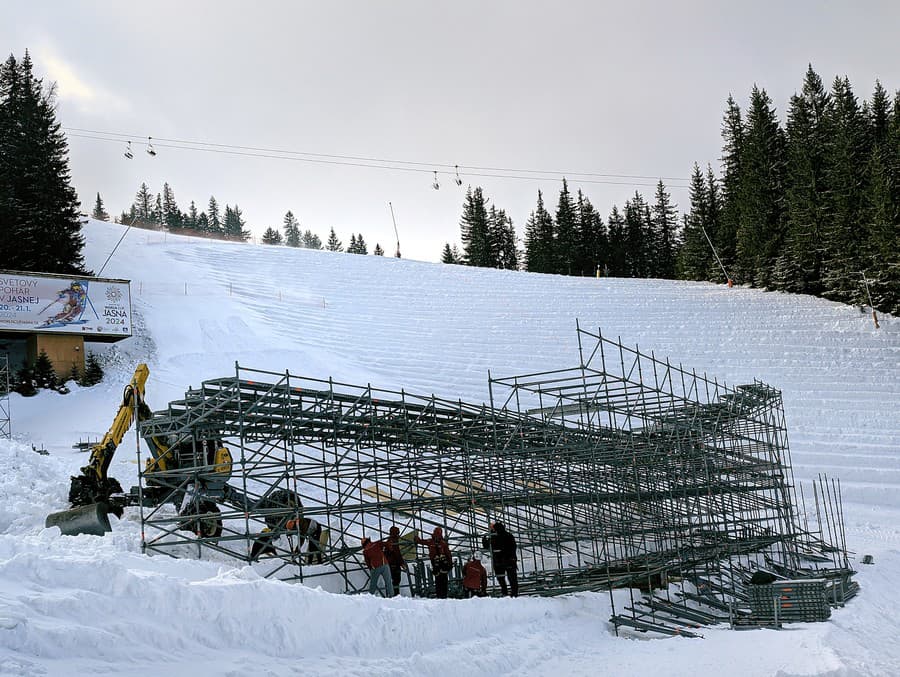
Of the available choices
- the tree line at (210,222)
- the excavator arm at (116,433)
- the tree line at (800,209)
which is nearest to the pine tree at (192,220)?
the tree line at (210,222)

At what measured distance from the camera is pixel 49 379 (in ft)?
90.7

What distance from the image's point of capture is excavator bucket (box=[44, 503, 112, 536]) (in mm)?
14188

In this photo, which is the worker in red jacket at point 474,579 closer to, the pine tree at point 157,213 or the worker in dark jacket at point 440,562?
the worker in dark jacket at point 440,562

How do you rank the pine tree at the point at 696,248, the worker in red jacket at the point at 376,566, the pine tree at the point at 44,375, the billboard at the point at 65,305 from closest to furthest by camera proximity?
the worker in red jacket at the point at 376,566 < the pine tree at the point at 44,375 < the billboard at the point at 65,305 < the pine tree at the point at 696,248

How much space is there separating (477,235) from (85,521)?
64.6 meters

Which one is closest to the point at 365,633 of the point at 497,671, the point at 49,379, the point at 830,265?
the point at 497,671

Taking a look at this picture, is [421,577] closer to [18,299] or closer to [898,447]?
[898,447]

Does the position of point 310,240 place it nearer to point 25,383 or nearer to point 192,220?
point 192,220

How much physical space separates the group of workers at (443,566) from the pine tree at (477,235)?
208 feet

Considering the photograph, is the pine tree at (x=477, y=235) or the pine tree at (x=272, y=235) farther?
the pine tree at (x=272, y=235)

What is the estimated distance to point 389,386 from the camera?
97.6ft

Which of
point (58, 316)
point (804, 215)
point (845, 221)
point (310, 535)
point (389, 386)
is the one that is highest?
point (804, 215)

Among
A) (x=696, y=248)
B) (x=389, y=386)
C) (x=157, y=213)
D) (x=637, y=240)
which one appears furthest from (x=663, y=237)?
(x=157, y=213)

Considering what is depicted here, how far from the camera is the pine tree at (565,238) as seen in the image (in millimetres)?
72875
